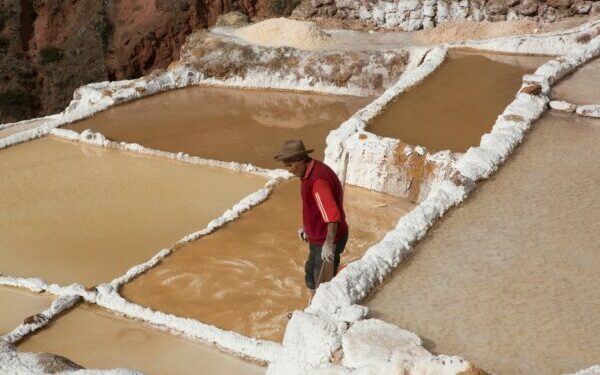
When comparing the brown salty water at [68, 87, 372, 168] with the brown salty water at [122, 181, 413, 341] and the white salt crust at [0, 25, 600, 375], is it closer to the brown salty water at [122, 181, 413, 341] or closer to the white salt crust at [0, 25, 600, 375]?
the brown salty water at [122, 181, 413, 341]

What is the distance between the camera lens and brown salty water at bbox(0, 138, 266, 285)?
7695mm

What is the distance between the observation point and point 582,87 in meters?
9.35

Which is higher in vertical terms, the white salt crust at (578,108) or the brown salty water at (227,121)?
the white salt crust at (578,108)

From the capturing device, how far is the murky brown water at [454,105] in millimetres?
8898

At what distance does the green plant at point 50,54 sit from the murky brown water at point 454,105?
14547 millimetres

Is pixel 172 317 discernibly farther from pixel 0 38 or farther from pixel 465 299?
pixel 0 38

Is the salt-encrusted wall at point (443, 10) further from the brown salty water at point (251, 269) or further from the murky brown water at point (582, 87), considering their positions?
the brown salty water at point (251, 269)

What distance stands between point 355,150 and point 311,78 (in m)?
5.05

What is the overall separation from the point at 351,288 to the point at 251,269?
2.50m

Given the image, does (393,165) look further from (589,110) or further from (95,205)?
(95,205)

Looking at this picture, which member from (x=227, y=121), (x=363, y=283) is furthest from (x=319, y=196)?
(x=227, y=121)

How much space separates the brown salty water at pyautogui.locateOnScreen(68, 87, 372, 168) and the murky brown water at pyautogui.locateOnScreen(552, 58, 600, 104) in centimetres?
344

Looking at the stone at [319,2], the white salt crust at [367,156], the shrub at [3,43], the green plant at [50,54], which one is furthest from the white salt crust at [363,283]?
the shrub at [3,43]

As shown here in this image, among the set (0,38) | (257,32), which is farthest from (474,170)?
(0,38)
